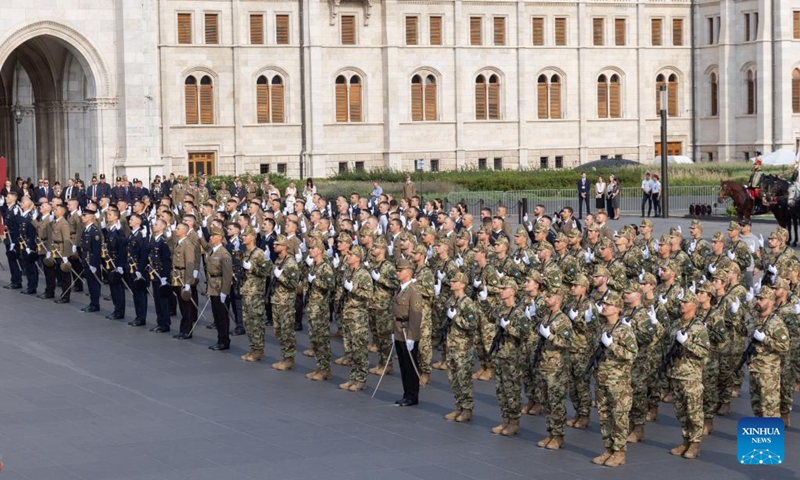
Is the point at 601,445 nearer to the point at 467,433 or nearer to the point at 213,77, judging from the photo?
the point at 467,433

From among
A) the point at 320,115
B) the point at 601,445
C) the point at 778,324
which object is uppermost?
the point at 320,115

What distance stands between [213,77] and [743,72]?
2296cm

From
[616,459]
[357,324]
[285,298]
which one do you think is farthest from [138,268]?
[616,459]

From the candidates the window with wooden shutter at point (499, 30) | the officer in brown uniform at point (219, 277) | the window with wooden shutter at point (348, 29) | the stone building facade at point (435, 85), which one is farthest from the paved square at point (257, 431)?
the window with wooden shutter at point (499, 30)

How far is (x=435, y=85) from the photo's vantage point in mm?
57812

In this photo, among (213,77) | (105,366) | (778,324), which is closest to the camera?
(778,324)

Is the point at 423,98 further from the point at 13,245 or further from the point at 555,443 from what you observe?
the point at 555,443

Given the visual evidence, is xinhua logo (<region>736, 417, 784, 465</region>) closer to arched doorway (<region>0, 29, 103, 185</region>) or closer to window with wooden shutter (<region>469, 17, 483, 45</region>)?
arched doorway (<region>0, 29, 103, 185</region>)

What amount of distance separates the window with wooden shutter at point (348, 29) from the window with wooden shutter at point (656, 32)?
46.1 feet

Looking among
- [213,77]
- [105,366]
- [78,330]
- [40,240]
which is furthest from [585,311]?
[213,77]

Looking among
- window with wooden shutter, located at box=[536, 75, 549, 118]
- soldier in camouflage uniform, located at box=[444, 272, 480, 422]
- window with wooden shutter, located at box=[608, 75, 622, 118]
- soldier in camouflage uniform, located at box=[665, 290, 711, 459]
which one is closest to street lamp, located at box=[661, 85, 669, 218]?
window with wooden shutter, located at box=[536, 75, 549, 118]

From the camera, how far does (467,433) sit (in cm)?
1545

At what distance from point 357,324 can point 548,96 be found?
4343cm

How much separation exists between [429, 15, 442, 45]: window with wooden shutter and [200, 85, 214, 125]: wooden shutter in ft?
31.4
